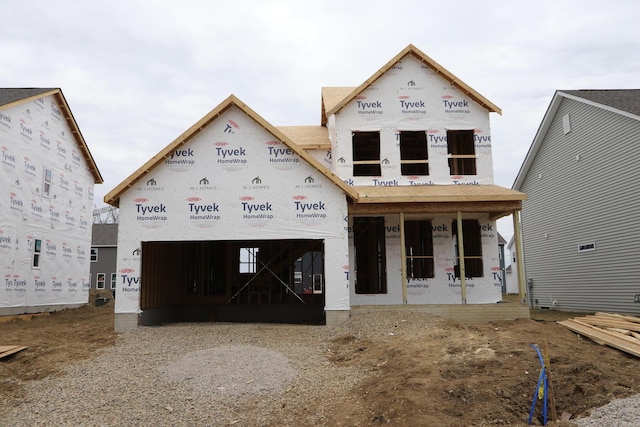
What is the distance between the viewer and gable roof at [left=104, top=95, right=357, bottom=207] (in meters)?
13.9

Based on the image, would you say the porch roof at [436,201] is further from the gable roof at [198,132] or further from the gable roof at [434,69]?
the gable roof at [434,69]

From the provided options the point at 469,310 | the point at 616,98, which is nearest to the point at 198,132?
the point at 469,310

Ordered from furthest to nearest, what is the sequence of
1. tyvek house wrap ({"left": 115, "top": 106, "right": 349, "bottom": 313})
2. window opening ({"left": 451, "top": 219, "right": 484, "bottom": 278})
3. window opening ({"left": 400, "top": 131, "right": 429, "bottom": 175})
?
window opening ({"left": 400, "top": 131, "right": 429, "bottom": 175}) → window opening ({"left": 451, "top": 219, "right": 484, "bottom": 278}) → tyvek house wrap ({"left": 115, "top": 106, "right": 349, "bottom": 313})

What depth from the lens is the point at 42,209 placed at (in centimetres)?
2069

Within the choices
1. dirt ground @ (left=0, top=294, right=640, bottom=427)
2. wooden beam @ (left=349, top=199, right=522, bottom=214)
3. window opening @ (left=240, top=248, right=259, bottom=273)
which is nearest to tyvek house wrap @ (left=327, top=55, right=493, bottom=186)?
wooden beam @ (left=349, top=199, right=522, bottom=214)

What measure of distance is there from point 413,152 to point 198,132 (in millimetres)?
8783

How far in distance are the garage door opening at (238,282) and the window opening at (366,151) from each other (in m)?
3.26

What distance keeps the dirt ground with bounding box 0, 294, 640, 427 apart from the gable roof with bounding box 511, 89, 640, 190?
9.46m

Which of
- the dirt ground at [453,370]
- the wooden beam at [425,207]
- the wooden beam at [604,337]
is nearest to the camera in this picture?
the dirt ground at [453,370]

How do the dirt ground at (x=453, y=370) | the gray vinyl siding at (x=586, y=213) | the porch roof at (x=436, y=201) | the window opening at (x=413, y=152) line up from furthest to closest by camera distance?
Answer: the window opening at (x=413, y=152) → the gray vinyl siding at (x=586, y=213) → the porch roof at (x=436, y=201) → the dirt ground at (x=453, y=370)

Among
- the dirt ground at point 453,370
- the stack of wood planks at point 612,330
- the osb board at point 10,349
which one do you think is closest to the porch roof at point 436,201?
the dirt ground at point 453,370

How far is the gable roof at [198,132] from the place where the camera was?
13914mm

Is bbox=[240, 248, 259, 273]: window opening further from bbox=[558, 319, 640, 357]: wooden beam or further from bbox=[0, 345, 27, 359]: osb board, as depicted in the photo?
bbox=[558, 319, 640, 357]: wooden beam

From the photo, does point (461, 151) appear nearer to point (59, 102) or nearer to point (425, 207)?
point (425, 207)
